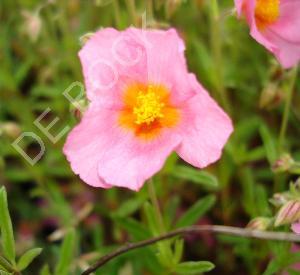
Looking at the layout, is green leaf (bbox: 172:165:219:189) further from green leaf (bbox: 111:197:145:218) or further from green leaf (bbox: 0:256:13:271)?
green leaf (bbox: 0:256:13:271)

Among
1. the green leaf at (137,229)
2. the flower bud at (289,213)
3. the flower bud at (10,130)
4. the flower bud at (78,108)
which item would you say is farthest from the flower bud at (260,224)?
the flower bud at (10,130)

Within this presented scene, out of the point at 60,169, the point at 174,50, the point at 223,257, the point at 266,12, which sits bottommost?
the point at 223,257

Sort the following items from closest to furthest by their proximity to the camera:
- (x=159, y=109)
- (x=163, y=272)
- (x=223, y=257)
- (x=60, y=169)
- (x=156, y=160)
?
(x=156, y=160) < (x=159, y=109) < (x=163, y=272) < (x=223, y=257) < (x=60, y=169)

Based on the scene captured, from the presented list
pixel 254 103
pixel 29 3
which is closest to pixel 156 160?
pixel 254 103

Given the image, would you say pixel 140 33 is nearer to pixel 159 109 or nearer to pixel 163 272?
pixel 159 109

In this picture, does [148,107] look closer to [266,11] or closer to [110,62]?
[110,62]

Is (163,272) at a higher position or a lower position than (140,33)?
lower

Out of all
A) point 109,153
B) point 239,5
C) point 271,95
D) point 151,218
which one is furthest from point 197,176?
point 239,5

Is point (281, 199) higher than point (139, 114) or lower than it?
lower
